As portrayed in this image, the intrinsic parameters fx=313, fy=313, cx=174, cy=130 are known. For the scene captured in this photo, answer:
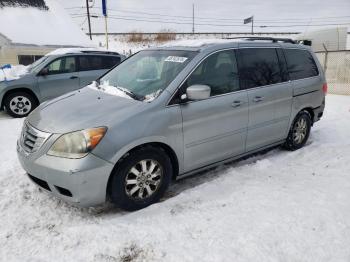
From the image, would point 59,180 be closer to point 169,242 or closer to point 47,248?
point 47,248

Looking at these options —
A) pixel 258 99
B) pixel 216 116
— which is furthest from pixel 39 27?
pixel 216 116

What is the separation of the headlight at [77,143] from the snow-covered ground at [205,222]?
0.73 meters

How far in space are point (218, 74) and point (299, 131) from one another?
6.94 feet

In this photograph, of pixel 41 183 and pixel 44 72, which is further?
pixel 44 72

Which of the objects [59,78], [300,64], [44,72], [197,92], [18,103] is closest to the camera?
[197,92]

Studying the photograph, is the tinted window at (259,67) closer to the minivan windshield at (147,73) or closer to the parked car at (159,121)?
the parked car at (159,121)

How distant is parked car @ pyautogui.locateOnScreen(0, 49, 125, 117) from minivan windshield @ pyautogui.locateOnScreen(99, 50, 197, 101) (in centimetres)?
460

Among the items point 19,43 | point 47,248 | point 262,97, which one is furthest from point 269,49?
point 19,43

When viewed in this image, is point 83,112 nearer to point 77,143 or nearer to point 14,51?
point 77,143

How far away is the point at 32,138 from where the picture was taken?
321 centimetres

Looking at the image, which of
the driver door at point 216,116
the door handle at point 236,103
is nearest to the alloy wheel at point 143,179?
the driver door at point 216,116

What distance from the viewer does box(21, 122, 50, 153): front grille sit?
3081 mm

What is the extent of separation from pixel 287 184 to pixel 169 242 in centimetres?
187

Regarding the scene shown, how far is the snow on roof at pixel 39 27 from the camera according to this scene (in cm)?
1656
